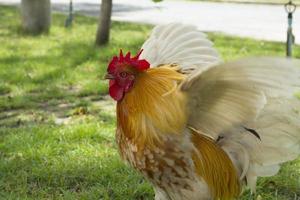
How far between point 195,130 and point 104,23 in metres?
7.43

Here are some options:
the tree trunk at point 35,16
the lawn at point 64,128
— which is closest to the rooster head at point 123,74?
the lawn at point 64,128

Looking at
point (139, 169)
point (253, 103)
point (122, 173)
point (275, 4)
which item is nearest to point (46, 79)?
point (122, 173)

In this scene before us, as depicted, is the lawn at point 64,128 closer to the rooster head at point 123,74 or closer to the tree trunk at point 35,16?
the tree trunk at point 35,16

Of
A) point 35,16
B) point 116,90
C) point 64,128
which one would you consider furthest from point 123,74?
point 35,16

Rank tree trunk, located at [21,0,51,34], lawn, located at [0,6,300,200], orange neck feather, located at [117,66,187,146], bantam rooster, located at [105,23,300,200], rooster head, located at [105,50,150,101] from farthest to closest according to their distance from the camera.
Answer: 1. tree trunk, located at [21,0,51,34]
2. lawn, located at [0,6,300,200]
3. rooster head, located at [105,50,150,101]
4. orange neck feather, located at [117,66,187,146]
5. bantam rooster, located at [105,23,300,200]

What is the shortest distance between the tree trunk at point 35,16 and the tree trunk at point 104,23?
191 cm

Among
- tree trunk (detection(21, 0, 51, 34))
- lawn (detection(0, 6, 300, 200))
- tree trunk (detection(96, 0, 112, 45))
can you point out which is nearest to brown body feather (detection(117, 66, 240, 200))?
lawn (detection(0, 6, 300, 200))

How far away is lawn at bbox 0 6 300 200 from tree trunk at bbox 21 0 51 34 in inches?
39.6

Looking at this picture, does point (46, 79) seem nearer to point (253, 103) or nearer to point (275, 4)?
point (253, 103)

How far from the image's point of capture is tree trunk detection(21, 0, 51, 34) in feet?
38.9

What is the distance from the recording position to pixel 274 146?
349 centimetres

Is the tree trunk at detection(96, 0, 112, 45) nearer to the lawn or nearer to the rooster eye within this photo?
the lawn

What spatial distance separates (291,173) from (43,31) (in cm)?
819

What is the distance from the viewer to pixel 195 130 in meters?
3.33
